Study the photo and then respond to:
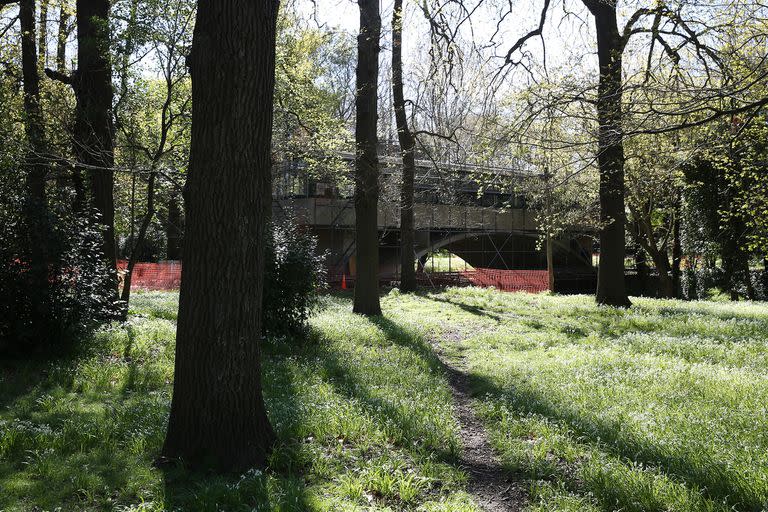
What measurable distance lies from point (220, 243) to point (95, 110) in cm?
815

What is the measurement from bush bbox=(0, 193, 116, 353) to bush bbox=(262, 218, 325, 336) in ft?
8.04

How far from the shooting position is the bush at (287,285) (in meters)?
9.41

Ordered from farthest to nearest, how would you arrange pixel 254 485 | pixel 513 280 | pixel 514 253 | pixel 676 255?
1. pixel 514 253
2. pixel 676 255
3. pixel 513 280
4. pixel 254 485

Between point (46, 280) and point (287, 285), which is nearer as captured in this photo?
point (46, 280)

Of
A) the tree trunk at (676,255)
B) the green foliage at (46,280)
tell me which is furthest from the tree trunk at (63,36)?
the tree trunk at (676,255)

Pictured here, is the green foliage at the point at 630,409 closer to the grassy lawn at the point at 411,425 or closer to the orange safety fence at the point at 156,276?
the grassy lawn at the point at 411,425

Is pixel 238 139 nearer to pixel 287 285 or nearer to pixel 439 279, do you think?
pixel 287 285

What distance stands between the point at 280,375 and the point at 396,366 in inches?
60.2

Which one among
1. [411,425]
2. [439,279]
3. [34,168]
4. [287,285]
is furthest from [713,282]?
[34,168]

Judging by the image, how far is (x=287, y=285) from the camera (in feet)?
31.3

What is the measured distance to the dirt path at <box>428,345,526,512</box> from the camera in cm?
403

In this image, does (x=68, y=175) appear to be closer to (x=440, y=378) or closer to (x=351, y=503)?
(x=440, y=378)

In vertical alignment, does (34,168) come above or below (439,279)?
above

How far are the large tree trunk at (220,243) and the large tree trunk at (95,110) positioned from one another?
7.16 metres
